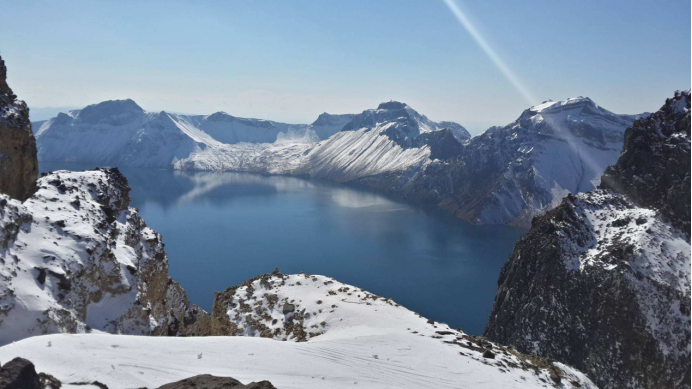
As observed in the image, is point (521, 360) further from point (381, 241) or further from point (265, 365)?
point (381, 241)

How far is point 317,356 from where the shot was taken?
2219 cm

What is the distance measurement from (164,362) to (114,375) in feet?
7.79

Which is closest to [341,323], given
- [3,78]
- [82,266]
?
[82,266]

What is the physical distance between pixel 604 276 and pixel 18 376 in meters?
53.4

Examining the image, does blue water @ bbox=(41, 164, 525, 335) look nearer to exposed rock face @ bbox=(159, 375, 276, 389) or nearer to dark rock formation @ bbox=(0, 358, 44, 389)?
exposed rock face @ bbox=(159, 375, 276, 389)

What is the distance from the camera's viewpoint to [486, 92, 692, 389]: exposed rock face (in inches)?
1539

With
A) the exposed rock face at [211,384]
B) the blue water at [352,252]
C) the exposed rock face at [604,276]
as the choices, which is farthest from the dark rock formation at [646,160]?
the exposed rock face at [211,384]

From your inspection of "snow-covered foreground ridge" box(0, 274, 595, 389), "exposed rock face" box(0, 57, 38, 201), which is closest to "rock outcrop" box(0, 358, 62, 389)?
"snow-covered foreground ridge" box(0, 274, 595, 389)

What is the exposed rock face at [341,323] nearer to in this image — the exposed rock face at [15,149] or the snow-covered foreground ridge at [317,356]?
the snow-covered foreground ridge at [317,356]

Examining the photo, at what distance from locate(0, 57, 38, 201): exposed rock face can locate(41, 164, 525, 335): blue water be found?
53630mm

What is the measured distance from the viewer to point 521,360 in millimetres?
26812

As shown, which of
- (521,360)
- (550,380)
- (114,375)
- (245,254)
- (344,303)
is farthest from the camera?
(245,254)

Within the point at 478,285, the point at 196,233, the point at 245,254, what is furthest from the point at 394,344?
the point at 196,233

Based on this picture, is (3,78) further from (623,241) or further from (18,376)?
(623,241)
